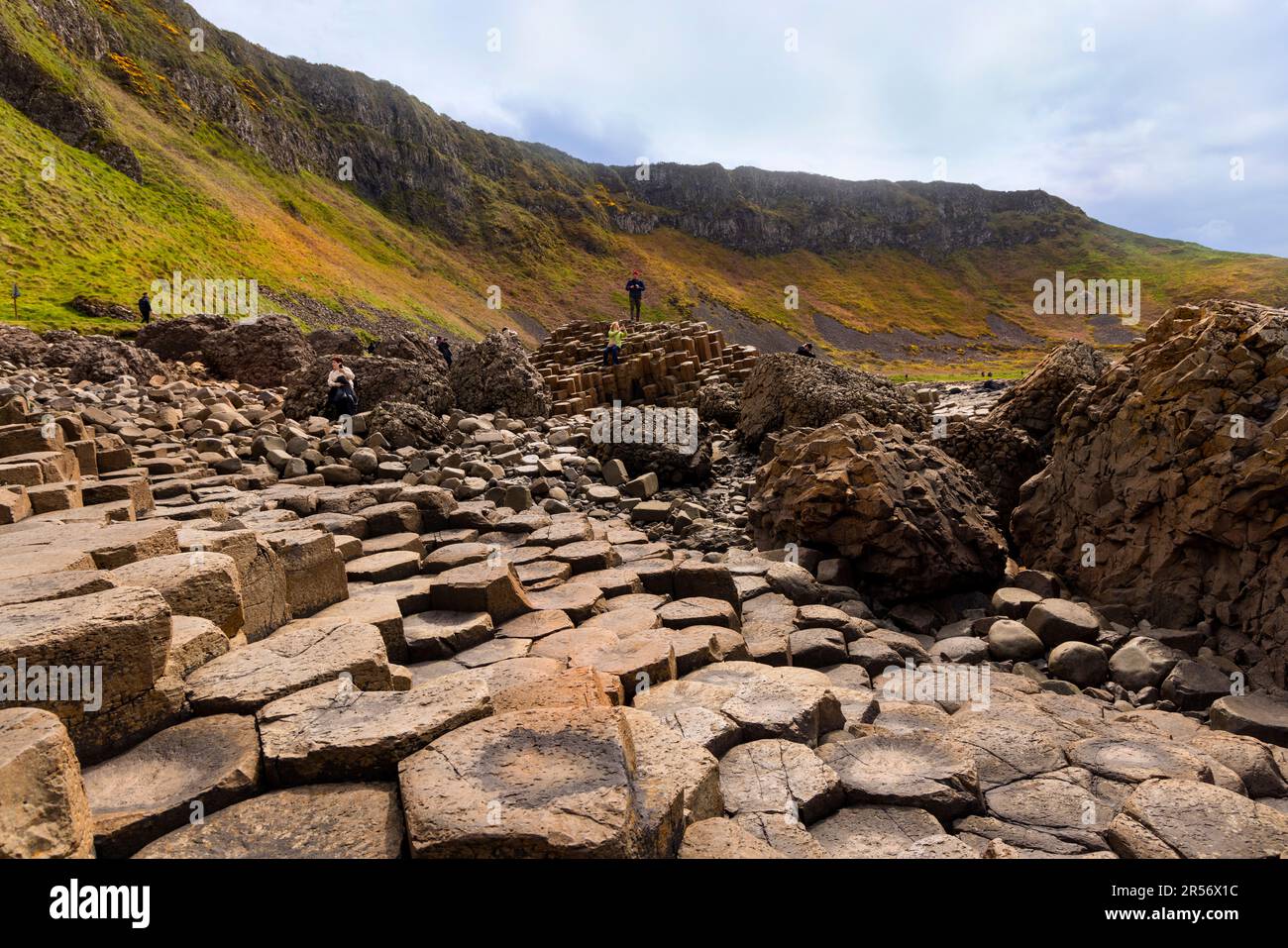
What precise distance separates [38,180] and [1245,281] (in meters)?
103

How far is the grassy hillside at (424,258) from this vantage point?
30.9 metres

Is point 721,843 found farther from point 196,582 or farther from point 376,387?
point 376,387

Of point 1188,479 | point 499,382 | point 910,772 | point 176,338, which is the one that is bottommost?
point 910,772

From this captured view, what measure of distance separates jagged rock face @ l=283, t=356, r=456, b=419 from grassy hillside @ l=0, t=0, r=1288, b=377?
1219cm

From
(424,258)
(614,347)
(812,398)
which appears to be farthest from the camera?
(424,258)

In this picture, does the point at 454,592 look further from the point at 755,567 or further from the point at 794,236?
the point at 794,236

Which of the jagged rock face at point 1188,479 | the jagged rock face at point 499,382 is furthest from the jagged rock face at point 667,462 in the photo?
the jagged rock face at point 1188,479

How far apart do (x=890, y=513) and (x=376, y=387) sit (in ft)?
35.3

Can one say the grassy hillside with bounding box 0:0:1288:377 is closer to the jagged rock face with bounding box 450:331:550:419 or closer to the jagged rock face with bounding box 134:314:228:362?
the jagged rock face with bounding box 134:314:228:362

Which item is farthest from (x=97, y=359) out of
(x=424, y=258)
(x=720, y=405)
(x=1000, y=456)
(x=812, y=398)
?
(x=424, y=258)

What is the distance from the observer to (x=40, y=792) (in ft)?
8.23

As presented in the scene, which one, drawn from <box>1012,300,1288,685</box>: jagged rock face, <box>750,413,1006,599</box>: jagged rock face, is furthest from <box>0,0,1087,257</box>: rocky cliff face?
<box>1012,300,1288,685</box>: jagged rock face

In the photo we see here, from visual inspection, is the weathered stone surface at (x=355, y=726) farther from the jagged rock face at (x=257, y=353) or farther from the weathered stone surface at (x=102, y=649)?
the jagged rock face at (x=257, y=353)
